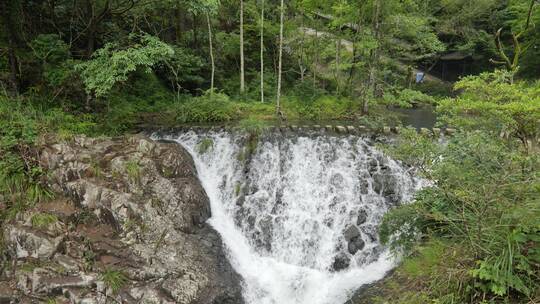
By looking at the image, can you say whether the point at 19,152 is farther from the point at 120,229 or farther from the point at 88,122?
the point at 120,229

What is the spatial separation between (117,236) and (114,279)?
0.94 metres

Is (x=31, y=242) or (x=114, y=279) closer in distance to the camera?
(x=114, y=279)

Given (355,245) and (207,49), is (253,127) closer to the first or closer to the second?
(355,245)

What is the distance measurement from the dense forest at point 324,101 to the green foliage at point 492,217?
0.02 metres

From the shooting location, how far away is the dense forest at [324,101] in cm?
358

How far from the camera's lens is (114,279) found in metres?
5.72

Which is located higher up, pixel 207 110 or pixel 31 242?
pixel 207 110

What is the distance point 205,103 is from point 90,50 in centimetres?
402

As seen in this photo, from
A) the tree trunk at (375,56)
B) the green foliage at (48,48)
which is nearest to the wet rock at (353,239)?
the tree trunk at (375,56)

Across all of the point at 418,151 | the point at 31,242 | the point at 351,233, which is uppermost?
the point at 418,151

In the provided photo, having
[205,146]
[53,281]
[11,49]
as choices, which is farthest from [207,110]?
[53,281]

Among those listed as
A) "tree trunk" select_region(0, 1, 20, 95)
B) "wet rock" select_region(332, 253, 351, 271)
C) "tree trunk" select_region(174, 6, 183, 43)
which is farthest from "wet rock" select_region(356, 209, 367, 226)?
"tree trunk" select_region(174, 6, 183, 43)

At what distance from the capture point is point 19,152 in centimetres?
682

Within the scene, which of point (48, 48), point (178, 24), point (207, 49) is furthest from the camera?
point (207, 49)
